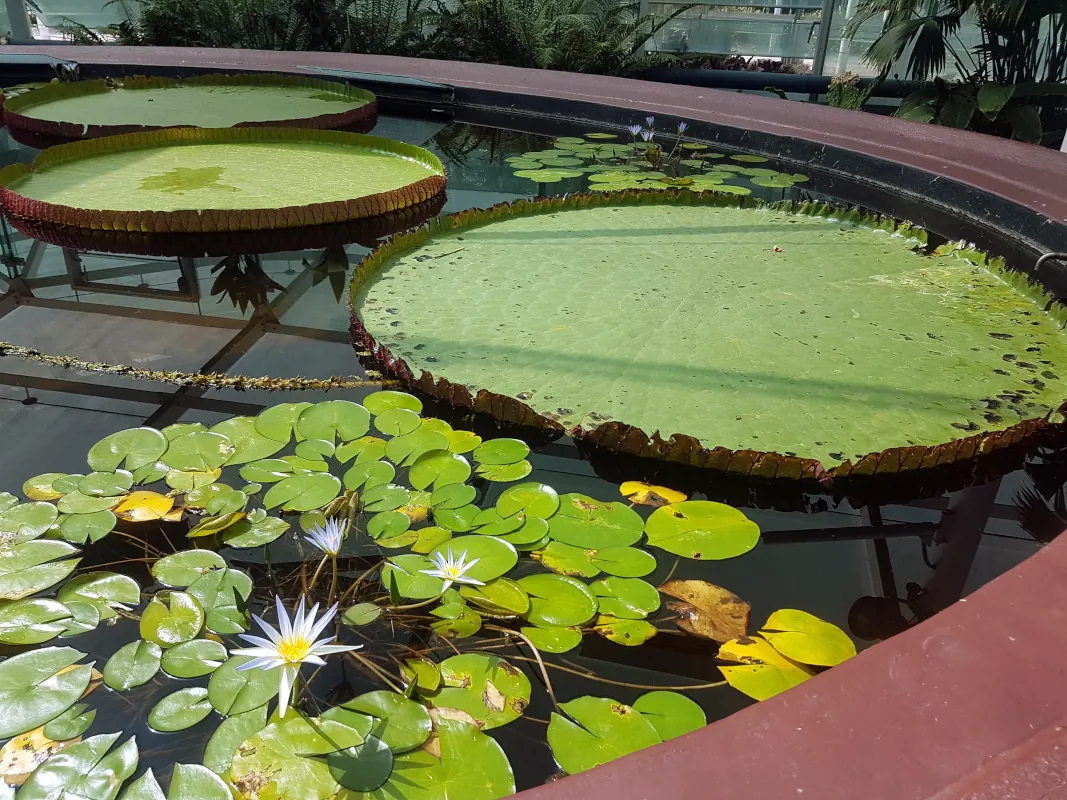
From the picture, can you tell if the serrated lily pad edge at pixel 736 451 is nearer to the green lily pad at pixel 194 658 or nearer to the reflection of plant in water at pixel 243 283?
the reflection of plant in water at pixel 243 283

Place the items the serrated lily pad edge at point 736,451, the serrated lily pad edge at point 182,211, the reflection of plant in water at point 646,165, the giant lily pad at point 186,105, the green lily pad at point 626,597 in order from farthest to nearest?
the giant lily pad at point 186,105
the reflection of plant in water at point 646,165
the serrated lily pad edge at point 182,211
the serrated lily pad edge at point 736,451
the green lily pad at point 626,597

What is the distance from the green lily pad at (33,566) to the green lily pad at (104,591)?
0.9 inches

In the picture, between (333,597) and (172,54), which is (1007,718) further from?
(172,54)

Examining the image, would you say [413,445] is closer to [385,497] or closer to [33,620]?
[385,497]

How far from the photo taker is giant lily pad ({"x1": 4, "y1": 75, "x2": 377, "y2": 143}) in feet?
9.15

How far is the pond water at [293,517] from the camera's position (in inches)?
30.7

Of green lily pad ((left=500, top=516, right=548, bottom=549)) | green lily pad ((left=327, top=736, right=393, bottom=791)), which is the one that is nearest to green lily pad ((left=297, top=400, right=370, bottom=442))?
green lily pad ((left=500, top=516, right=548, bottom=549))

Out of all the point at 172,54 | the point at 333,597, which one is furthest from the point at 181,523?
the point at 172,54

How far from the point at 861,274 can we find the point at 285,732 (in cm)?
154

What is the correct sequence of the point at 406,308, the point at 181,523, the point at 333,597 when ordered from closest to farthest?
the point at 333,597
the point at 181,523
the point at 406,308

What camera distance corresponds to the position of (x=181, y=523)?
972 mm

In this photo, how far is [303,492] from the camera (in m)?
1.01

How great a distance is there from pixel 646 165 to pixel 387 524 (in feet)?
6.44

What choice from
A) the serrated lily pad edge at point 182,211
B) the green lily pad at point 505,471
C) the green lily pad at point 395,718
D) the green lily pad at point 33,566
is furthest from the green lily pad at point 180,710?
the serrated lily pad edge at point 182,211
